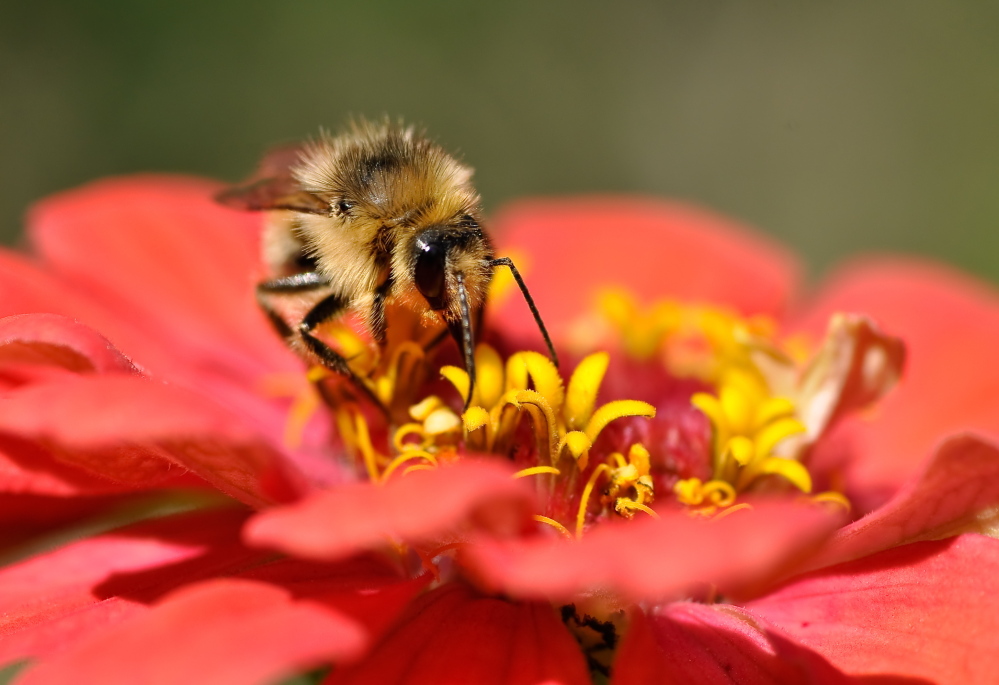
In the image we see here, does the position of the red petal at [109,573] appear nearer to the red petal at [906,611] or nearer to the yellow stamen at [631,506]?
the yellow stamen at [631,506]

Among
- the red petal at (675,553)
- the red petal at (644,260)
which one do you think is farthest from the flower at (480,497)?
the red petal at (644,260)

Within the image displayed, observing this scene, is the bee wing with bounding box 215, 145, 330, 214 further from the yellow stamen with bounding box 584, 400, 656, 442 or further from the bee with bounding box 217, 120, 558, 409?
the yellow stamen with bounding box 584, 400, 656, 442

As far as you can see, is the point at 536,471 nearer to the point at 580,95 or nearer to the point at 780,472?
the point at 780,472

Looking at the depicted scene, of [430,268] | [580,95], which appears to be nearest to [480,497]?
[430,268]

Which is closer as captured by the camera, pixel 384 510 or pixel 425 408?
pixel 384 510

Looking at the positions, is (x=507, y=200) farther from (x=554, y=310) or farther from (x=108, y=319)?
(x=108, y=319)

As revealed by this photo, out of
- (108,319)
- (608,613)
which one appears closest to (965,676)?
(608,613)
